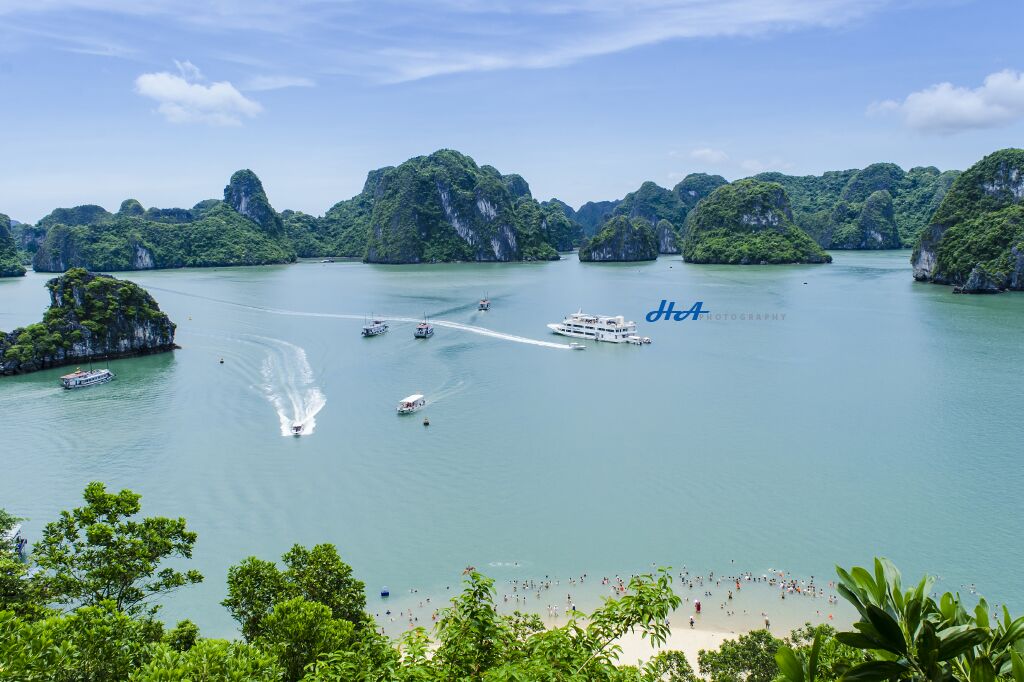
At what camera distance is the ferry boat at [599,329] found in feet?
184

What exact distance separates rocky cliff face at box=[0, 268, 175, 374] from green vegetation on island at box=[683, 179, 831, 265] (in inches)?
4440

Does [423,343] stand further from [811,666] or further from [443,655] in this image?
[811,666]

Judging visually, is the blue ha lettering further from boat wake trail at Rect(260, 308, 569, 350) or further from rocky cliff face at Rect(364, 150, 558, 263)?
rocky cliff face at Rect(364, 150, 558, 263)

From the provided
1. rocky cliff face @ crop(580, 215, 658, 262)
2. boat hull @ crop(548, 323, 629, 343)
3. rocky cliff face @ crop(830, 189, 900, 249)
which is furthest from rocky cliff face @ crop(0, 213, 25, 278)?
rocky cliff face @ crop(830, 189, 900, 249)

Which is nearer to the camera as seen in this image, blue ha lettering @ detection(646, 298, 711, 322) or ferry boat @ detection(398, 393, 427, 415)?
ferry boat @ detection(398, 393, 427, 415)

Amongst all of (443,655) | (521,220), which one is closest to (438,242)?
(521,220)

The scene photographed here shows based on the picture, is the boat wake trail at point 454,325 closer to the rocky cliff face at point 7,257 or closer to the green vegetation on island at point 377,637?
the green vegetation on island at point 377,637

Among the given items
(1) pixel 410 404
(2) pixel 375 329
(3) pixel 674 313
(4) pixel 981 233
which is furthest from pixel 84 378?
(4) pixel 981 233

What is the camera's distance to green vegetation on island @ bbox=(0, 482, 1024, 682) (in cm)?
382

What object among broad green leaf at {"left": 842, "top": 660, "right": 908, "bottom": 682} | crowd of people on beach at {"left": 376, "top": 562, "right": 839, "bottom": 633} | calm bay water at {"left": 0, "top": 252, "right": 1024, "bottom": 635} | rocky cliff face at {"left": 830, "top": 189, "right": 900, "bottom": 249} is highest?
rocky cliff face at {"left": 830, "top": 189, "right": 900, "bottom": 249}

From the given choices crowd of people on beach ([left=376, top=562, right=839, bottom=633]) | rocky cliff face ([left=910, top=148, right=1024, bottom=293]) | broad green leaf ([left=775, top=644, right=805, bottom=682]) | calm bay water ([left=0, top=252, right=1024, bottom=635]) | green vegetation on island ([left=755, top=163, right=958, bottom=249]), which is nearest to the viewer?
broad green leaf ([left=775, top=644, right=805, bottom=682])

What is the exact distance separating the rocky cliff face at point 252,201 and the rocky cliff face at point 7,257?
51210mm

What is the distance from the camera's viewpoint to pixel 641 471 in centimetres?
2809

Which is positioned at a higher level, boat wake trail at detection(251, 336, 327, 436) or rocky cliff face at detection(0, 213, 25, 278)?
rocky cliff face at detection(0, 213, 25, 278)
